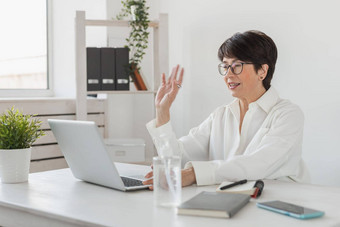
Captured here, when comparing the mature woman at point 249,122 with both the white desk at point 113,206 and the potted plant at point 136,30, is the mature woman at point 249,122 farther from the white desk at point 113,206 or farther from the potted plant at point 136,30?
the potted plant at point 136,30

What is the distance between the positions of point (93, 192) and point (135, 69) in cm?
216

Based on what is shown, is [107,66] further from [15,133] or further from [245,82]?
[15,133]

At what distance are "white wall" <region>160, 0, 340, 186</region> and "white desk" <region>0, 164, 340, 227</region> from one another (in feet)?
4.38

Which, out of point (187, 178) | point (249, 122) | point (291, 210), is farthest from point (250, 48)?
point (291, 210)

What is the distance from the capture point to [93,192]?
1.63 metres

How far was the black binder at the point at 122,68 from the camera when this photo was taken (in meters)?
3.68

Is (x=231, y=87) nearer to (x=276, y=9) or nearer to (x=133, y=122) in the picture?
(x=276, y=9)

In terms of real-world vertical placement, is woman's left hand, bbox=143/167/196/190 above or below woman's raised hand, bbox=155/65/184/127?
below

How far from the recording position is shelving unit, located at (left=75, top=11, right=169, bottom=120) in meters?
3.51

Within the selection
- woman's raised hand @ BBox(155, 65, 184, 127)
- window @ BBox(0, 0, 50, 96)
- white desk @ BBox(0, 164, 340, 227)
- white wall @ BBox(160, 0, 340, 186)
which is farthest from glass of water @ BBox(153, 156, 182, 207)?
window @ BBox(0, 0, 50, 96)

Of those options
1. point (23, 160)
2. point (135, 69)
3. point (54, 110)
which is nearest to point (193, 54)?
point (135, 69)

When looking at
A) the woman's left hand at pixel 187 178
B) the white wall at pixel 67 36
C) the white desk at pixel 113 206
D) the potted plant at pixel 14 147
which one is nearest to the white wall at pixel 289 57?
the white wall at pixel 67 36

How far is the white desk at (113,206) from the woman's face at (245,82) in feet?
1.79

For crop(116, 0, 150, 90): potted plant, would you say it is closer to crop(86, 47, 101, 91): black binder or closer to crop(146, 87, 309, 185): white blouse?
crop(86, 47, 101, 91): black binder
